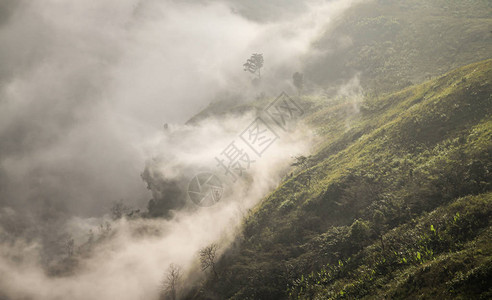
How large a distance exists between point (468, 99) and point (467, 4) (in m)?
82.1

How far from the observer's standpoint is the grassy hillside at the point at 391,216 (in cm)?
2105

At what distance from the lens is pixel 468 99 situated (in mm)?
35656

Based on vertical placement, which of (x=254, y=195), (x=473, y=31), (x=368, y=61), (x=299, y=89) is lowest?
(x=473, y=31)

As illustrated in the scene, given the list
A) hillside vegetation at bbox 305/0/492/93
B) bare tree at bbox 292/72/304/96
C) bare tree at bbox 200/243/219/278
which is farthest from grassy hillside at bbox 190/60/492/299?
bare tree at bbox 292/72/304/96

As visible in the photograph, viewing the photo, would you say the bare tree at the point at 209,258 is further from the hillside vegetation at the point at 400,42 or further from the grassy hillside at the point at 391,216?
the hillside vegetation at the point at 400,42

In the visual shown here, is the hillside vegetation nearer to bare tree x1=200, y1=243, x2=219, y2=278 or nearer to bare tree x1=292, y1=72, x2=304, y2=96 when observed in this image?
bare tree x1=292, y1=72, x2=304, y2=96

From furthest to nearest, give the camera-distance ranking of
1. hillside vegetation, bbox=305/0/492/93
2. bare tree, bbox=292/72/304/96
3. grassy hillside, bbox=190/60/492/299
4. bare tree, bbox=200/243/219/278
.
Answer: bare tree, bbox=292/72/304/96
hillside vegetation, bbox=305/0/492/93
bare tree, bbox=200/243/219/278
grassy hillside, bbox=190/60/492/299

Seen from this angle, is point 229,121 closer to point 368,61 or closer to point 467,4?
point 368,61

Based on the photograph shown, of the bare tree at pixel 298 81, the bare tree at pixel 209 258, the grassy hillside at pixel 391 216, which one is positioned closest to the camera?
the grassy hillside at pixel 391 216

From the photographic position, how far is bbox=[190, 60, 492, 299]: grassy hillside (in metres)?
21.0

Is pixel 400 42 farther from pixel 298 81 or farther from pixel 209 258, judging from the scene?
pixel 209 258

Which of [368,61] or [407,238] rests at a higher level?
[368,61]

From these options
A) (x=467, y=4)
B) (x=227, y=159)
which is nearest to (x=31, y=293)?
(x=227, y=159)

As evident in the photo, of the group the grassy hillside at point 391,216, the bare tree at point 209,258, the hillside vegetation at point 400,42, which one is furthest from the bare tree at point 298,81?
the bare tree at point 209,258
